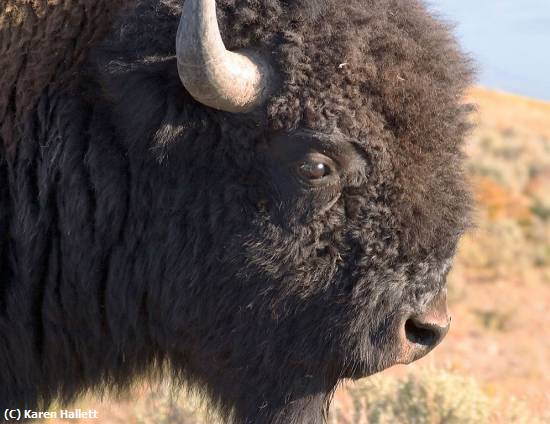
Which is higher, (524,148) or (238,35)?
(238,35)

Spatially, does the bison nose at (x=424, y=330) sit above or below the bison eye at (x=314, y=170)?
below

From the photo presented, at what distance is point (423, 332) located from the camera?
335 cm

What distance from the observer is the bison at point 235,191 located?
320cm

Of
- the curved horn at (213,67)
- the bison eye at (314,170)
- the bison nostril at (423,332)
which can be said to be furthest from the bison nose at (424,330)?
the curved horn at (213,67)

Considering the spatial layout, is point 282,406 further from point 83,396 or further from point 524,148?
point 524,148

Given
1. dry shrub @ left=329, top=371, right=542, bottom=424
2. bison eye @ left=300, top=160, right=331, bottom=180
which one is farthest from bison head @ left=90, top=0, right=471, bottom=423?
dry shrub @ left=329, top=371, right=542, bottom=424

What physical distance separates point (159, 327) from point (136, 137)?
767mm

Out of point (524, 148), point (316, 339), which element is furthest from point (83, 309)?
point (524, 148)

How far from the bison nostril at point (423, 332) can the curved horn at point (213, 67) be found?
3.31 ft

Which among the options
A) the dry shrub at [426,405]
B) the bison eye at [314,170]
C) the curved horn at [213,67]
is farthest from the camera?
the dry shrub at [426,405]

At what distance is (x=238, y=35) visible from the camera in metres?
3.24

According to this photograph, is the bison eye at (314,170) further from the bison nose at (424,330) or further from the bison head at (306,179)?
the bison nose at (424,330)

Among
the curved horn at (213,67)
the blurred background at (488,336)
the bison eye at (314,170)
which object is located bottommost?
the blurred background at (488,336)

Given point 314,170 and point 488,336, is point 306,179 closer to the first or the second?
point 314,170
